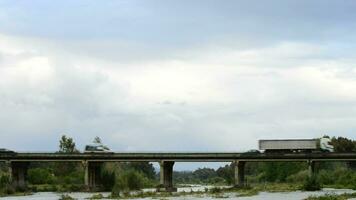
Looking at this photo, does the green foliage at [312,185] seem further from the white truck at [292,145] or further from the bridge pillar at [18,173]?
the bridge pillar at [18,173]

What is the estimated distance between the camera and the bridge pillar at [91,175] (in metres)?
108

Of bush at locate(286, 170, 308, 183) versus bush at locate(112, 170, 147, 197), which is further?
bush at locate(286, 170, 308, 183)

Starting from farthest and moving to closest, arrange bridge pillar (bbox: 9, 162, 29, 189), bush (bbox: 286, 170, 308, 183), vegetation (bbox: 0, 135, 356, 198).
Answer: bush (bbox: 286, 170, 308, 183), bridge pillar (bbox: 9, 162, 29, 189), vegetation (bbox: 0, 135, 356, 198)

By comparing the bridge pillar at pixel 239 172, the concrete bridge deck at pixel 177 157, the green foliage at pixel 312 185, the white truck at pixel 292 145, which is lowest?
the green foliage at pixel 312 185

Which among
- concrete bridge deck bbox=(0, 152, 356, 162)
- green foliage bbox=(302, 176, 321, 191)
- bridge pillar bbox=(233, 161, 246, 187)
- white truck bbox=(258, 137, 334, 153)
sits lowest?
green foliage bbox=(302, 176, 321, 191)

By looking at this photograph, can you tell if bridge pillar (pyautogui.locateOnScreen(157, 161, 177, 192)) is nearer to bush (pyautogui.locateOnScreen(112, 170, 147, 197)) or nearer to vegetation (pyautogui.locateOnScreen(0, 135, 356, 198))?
vegetation (pyautogui.locateOnScreen(0, 135, 356, 198))

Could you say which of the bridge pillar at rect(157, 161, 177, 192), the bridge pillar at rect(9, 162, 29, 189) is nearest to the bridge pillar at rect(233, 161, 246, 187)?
the bridge pillar at rect(157, 161, 177, 192)

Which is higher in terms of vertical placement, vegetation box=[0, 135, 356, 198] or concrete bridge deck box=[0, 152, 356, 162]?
concrete bridge deck box=[0, 152, 356, 162]

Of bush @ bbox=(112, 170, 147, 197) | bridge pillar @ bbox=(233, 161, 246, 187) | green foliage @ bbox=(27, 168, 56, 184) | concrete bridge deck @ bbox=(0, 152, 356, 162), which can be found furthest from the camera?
green foliage @ bbox=(27, 168, 56, 184)

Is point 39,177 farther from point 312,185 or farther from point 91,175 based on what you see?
point 312,185

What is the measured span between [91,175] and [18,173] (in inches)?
502

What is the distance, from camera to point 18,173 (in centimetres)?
11081

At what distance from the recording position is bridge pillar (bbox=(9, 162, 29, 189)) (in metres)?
109

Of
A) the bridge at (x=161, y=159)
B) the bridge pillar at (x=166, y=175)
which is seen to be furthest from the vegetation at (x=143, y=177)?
the bridge pillar at (x=166, y=175)
